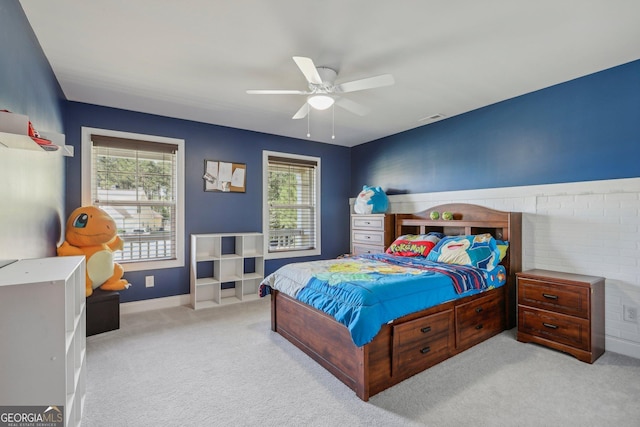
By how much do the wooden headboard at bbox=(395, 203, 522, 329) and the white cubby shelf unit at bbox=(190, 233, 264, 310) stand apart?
2.17 m

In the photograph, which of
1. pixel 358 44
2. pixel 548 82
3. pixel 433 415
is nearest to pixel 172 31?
pixel 358 44

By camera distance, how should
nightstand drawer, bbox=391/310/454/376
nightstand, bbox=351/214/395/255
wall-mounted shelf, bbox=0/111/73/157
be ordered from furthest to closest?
nightstand, bbox=351/214/395/255, nightstand drawer, bbox=391/310/454/376, wall-mounted shelf, bbox=0/111/73/157

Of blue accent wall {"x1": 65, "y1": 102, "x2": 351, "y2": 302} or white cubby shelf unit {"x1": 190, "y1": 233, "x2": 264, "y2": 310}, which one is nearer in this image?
blue accent wall {"x1": 65, "y1": 102, "x2": 351, "y2": 302}

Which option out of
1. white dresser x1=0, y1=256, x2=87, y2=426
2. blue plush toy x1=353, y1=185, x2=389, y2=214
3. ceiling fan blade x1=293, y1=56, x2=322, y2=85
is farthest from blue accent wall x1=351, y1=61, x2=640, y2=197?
white dresser x1=0, y1=256, x2=87, y2=426

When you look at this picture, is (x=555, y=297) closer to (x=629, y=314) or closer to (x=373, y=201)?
(x=629, y=314)

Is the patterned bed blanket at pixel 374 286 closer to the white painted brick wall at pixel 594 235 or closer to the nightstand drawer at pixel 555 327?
the nightstand drawer at pixel 555 327

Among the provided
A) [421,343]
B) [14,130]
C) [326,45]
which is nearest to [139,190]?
[14,130]

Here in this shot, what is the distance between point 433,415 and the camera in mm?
1862

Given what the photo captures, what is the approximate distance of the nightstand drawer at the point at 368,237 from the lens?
14.7ft

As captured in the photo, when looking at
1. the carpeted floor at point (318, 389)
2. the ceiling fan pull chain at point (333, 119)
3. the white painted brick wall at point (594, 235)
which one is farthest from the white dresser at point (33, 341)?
the white painted brick wall at point (594, 235)

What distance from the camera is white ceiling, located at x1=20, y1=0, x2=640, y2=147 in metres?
1.92

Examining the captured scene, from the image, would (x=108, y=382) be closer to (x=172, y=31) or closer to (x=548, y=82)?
(x=172, y=31)

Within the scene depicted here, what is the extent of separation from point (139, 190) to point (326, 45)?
296 cm

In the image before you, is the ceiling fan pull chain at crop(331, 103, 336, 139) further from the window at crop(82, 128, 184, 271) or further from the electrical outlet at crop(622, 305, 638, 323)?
the electrical outlet at crop(622, 305, 638, 323)
